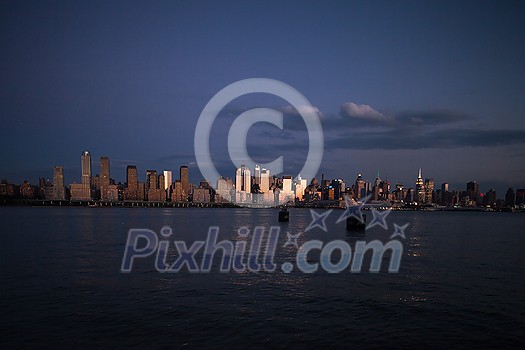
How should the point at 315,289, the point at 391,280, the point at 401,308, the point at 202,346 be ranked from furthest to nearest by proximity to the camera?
the point at 391,280 → the point at 315,289 → the point at 401,308 → the point at 202,346

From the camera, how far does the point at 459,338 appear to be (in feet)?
72.9

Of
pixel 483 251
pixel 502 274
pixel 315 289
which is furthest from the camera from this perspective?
pixel 483 251

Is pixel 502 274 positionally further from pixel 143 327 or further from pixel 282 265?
pixel 143 327

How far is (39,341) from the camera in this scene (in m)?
20.5

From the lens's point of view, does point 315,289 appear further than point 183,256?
No

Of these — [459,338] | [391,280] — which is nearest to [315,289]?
[391,280]

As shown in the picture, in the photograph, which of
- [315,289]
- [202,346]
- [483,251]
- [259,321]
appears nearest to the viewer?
[202,346]

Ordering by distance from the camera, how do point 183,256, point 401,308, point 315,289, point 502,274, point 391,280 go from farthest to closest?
point 183,256 → point 502,274 → point 391,280 → point 315,289 → point 401,308

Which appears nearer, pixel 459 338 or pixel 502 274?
pixel 459 338

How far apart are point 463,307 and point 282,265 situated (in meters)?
20.6

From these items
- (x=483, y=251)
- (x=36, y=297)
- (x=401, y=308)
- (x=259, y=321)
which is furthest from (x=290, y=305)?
(x=483, y=251)

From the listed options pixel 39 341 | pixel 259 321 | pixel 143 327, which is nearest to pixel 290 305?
pixel 259 321

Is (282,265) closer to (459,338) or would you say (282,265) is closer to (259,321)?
(259,321)

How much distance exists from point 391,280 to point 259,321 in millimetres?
18784
